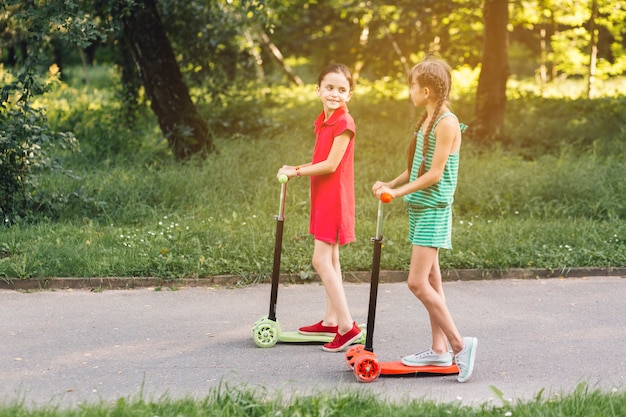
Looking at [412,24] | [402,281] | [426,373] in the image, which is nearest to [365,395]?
[426,373]

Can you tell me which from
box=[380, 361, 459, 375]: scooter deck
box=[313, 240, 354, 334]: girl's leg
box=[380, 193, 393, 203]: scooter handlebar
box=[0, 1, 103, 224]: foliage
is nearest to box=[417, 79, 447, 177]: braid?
box=[380, 193, 393, 203]: scooter handlebar

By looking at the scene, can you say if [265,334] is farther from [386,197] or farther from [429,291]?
[386,197]

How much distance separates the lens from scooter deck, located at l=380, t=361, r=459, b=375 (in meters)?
5.22

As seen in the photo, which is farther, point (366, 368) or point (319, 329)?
point (319, 329)

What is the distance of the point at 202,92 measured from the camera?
15.4 metres

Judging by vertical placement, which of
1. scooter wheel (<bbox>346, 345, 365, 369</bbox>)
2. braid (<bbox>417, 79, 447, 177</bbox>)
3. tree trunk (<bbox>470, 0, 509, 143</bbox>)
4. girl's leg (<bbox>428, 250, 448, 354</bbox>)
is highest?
tree trunk (<bbox>470, 0, 509, 143</bbox>)

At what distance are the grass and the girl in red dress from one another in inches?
44.9

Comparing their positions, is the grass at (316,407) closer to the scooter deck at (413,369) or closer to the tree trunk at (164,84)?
the scooter deck at (413,369)

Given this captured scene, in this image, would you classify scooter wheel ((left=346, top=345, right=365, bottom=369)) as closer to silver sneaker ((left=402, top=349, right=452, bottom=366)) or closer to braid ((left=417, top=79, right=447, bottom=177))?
silver sneaker ((left=402, top=349, right=452, bottom=366))

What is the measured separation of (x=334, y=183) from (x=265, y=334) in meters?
1.11

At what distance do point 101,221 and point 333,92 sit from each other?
461 cm

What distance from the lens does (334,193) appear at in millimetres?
5586

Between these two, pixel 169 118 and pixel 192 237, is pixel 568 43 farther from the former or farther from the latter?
pixel 192 237

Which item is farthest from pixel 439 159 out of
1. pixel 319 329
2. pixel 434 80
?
pixel 319 329
